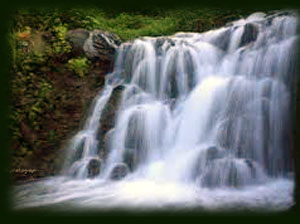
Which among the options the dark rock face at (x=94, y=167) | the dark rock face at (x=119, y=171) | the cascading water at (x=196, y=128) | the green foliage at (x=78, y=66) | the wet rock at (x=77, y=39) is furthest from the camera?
the wet rock at (x=77, y=39)

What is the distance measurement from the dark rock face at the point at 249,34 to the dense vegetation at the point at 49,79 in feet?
2.09

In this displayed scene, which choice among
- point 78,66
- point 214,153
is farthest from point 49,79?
point 214,153

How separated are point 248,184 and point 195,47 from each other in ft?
9.46

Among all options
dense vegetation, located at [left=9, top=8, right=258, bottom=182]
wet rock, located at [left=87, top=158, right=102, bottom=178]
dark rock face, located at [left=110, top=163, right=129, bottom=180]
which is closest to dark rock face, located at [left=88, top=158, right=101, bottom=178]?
wet rock, located at [left=87, top=158, right=102, bottom=178]

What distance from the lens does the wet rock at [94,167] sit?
522 centimetres

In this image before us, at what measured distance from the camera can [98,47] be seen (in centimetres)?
636

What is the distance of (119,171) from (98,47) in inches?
101

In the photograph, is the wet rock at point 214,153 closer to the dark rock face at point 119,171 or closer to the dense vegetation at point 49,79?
the dark rock face at point 119,171

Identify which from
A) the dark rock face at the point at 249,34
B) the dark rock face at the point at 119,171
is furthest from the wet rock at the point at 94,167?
the dark rock face at the point at 249,34

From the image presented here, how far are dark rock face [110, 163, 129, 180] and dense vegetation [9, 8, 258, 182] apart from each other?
1.02m

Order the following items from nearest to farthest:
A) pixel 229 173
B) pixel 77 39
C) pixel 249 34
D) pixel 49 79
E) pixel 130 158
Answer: pixel 229 173 → pixel 130 158 → pixel 249 34 → pixel 49 79 → pixel 77 39

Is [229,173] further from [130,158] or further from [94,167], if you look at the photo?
[94,167]

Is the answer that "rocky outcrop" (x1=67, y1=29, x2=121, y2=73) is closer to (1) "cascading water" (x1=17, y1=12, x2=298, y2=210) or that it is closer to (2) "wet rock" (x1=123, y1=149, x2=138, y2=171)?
(1) "cascading water" (x1=17, y1=12, x2=298, y2=210)

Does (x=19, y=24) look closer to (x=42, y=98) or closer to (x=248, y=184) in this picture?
(x=42, y=98)
